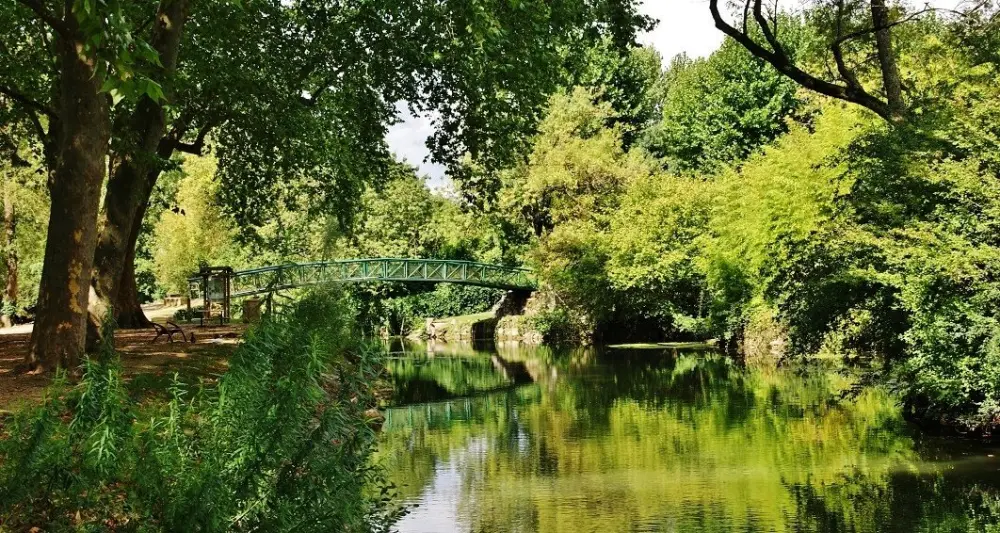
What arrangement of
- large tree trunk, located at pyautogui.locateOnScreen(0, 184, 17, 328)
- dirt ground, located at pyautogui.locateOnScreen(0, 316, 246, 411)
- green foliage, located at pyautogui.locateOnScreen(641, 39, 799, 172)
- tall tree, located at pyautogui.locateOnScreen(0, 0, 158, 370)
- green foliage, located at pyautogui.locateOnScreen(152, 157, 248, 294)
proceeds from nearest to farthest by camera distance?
1. dirt ground, located at pyautogui.locateOnScreen(0, 316, 246, 411)
2. tall tree, located at pyautogui.locateOnScreen(0, 0, 158, 370)
3. large tree trunk, located at pyautogui.locateOnScreen(0, 184, 17, 328)
4. green foliage, located at pyautogui.locateOnScreen(152, 157, 248, 294)
5. green foliage, located at pyautogui.locateOnScreen(641, 39, 799, 172)

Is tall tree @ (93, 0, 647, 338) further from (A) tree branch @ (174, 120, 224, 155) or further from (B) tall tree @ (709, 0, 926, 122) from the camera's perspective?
(B) tall tree @ (709, 0, 926, 122)

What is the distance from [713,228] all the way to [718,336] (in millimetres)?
3318

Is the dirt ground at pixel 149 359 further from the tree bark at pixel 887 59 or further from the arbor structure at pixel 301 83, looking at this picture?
the tree bark at pixel 887 59

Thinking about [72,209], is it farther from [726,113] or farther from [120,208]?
[726,113]

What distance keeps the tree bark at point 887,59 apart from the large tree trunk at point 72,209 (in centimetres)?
1037

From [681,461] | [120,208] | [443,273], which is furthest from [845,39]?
[443,273]

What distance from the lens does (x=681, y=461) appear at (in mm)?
12773

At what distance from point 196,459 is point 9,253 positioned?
27.1 meters

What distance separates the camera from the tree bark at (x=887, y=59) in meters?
14.8

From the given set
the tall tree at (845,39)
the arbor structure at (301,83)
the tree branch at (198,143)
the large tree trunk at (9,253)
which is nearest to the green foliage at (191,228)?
the large tree trunk at (9,253)

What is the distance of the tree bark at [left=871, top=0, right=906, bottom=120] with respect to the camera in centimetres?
1483

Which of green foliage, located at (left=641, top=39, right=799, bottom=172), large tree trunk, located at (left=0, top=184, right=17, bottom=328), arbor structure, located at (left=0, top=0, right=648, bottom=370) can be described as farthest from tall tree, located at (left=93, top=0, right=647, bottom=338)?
green foliage, located at (left=641, top=39, right=799, bottom=172)

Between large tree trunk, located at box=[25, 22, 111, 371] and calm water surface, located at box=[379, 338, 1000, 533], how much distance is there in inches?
138

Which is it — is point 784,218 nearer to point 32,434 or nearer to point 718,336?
point 718,336
